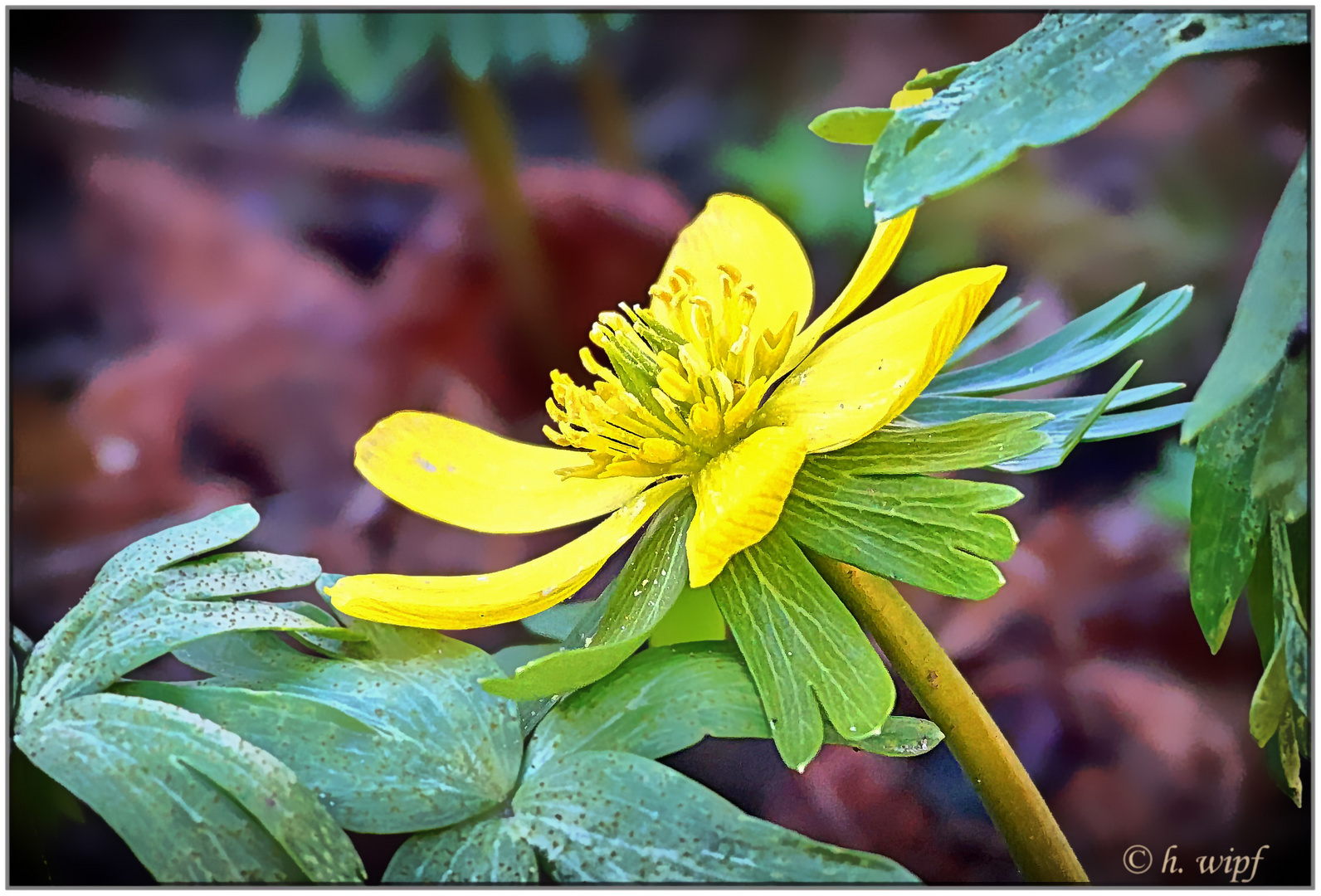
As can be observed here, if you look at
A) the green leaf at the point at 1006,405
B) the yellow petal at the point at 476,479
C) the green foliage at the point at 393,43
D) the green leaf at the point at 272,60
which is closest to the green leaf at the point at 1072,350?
the green leaf at the point at 1006,405

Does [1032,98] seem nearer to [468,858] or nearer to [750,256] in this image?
[750,256]

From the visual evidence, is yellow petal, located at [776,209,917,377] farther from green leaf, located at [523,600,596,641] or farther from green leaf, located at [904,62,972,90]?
green leaf, located at [523,600,596,641]

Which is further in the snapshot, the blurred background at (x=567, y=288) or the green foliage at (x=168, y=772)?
the blurred background at (x=567, y=288)

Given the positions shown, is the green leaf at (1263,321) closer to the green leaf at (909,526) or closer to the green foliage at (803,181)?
the green leaf at (909,526)

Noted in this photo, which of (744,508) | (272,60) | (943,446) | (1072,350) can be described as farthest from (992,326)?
(272,60)

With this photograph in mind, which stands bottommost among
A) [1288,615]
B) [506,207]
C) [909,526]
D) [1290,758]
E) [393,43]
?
[1290,758]
